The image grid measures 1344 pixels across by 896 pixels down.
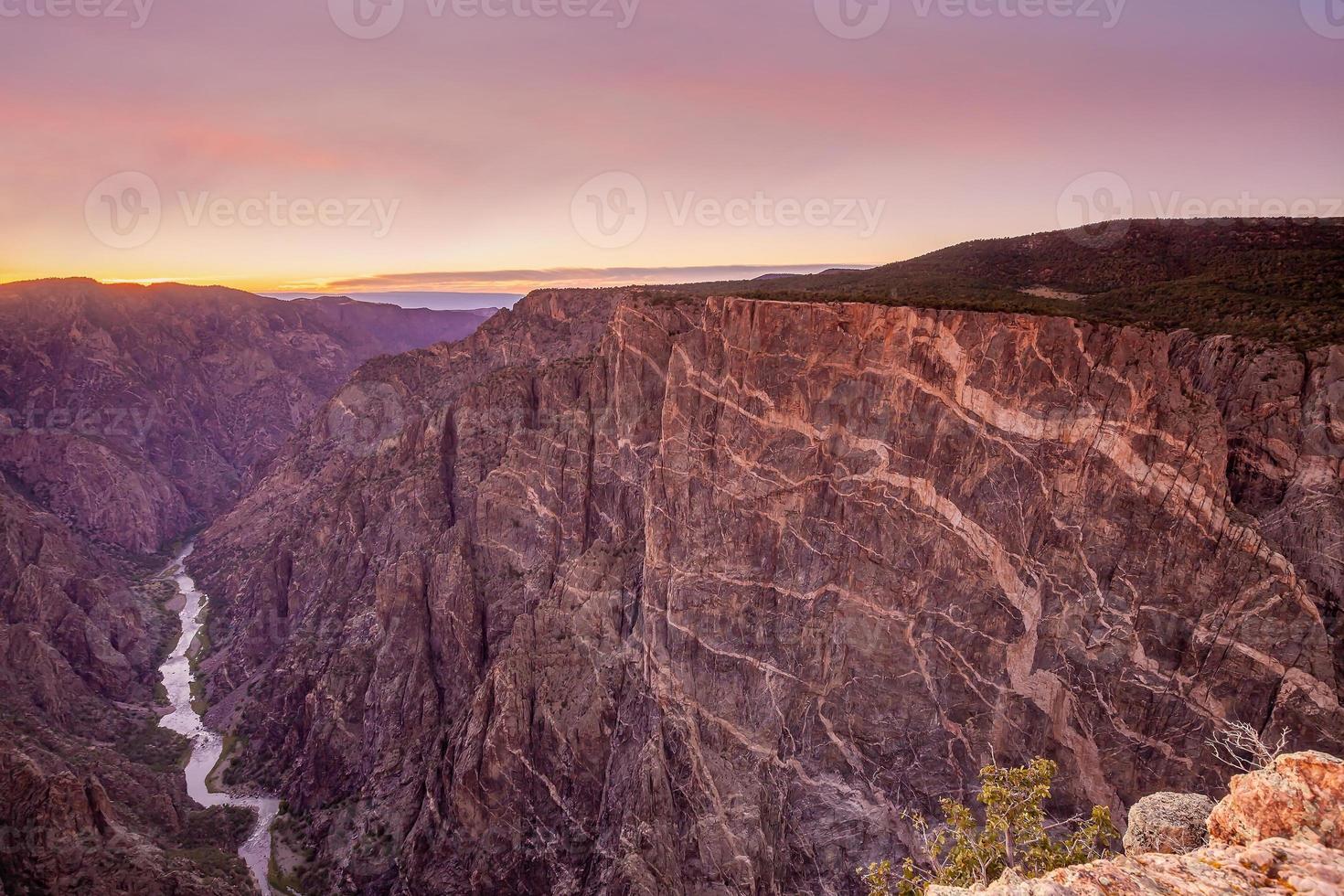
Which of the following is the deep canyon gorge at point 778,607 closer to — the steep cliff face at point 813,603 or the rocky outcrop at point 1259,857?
the steep cliff face at point 813,603

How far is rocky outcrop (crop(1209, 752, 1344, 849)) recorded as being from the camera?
9961 millimetres

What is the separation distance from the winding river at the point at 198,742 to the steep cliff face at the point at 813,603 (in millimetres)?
2915

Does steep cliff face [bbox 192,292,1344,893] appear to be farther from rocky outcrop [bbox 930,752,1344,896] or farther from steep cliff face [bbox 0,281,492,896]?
rocky outcrop [bbox 930,752,1344,896]

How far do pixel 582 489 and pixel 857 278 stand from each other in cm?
3093

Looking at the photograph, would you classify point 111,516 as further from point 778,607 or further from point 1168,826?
point 1168,826

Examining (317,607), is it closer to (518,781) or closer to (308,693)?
(308,693)

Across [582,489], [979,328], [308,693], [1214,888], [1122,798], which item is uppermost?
[979,328]

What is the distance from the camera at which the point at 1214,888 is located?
9.19m

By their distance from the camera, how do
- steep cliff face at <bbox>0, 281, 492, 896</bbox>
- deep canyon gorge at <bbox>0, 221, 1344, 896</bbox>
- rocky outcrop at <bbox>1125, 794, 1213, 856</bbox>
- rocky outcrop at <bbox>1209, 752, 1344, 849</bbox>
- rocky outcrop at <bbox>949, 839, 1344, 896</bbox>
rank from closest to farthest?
rocky outcrop at <bbox>949, 839, 1344, 896</bbox>, rocky outcrop at <bbox>1209, 752, 1344, 849</bbox>, rocky outcrop at <bbox>1125, 794, 1213, 856</bbox>, deep canyon gorge at <bbox>0, 221, 1344, 896</bbox>, steep cliff face at <bbox>0, 281, 492, 896</bbox>

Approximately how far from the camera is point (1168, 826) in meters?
13.9

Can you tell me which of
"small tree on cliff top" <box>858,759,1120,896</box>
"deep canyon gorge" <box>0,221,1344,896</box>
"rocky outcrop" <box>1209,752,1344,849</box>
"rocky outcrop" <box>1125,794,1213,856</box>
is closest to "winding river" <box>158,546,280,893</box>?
"deep canyon gorge" <box>0,221,1344,896</box>

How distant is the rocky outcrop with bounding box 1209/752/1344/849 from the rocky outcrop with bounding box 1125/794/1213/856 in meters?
2.59

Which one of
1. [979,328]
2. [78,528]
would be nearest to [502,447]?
[979,328]

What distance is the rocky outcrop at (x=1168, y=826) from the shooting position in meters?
13.5
